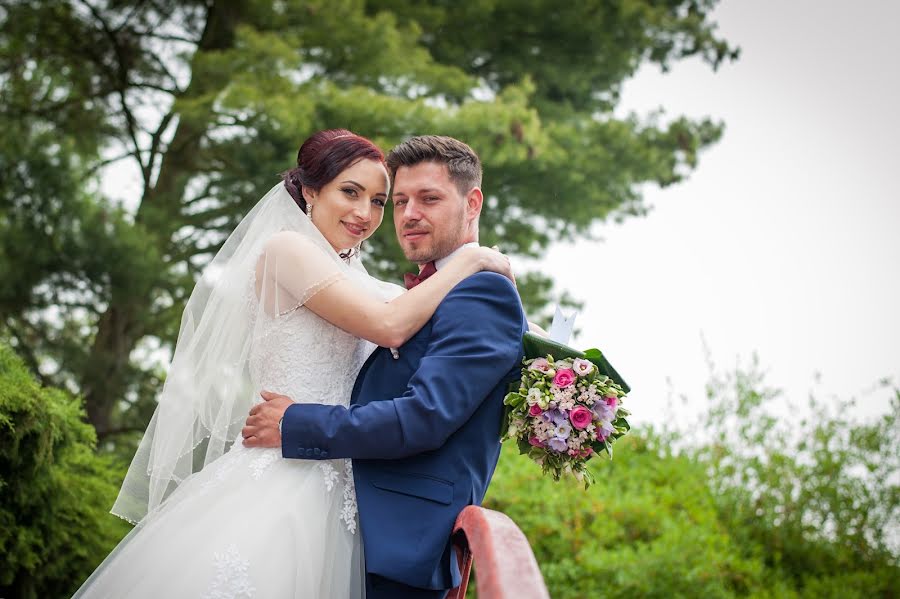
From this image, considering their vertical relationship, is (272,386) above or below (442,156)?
below

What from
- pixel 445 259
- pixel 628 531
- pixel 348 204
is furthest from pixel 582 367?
pixel 628 531

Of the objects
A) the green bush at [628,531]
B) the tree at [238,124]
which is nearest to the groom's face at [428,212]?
the green bush at [628,531]

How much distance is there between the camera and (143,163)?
10.1 metres

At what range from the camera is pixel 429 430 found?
2.29 meters

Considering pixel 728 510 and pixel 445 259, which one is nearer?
pixel 445 259

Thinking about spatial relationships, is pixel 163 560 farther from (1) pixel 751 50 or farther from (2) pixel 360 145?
(1) pixel 751 50

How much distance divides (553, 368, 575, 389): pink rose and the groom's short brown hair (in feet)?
2.77

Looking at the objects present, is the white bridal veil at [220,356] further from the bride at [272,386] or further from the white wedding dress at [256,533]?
the white wedding dress at [256,533]

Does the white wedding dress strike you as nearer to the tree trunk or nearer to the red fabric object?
the red fabric object

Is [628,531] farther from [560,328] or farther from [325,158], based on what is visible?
[325,158]

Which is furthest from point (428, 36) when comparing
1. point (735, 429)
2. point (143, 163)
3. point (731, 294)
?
point (735, 429)

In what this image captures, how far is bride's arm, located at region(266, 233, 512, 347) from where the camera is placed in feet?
8.57

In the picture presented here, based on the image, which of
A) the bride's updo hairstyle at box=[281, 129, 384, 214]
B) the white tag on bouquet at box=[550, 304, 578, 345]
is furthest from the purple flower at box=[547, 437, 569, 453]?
the bride's updo hairstyle at box=[281, 129, 384, 214]

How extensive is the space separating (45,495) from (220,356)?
192cm
